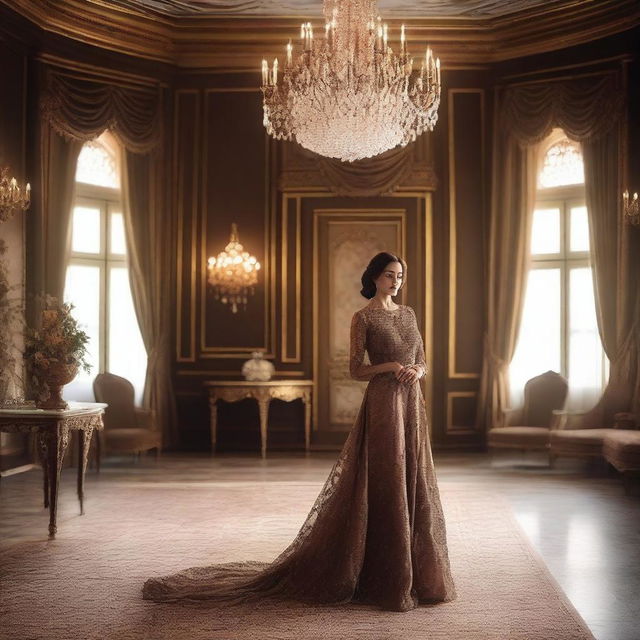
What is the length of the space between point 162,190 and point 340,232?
6.21 ft

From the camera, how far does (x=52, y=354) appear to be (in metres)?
5.56

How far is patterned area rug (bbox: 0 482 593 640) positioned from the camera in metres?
3.45

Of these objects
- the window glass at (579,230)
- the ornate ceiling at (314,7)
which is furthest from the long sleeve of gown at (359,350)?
the window glass at (579,230)

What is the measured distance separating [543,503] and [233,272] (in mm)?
4181

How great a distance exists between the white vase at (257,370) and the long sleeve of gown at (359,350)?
16.1 ft

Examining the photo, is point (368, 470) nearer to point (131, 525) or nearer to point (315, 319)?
point (131, 525)

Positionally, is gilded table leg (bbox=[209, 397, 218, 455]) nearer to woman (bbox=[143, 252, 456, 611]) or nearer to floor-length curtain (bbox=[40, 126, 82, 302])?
floor-length curtain (bbox=[40, 126, 82, 302])

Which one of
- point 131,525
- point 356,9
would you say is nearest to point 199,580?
point 131,525

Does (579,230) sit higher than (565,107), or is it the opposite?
(565,107)

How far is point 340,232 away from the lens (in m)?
9.36

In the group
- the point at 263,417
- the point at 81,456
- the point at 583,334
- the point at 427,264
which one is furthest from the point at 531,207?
the point at 81,456

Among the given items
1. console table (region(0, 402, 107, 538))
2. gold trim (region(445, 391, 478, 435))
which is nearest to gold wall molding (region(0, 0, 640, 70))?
gold trim (region(445, 391, 478, 435))

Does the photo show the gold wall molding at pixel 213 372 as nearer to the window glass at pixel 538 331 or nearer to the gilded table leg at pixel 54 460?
the window glass at pixel 538 331

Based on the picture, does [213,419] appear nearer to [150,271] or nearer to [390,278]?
[150,271]
